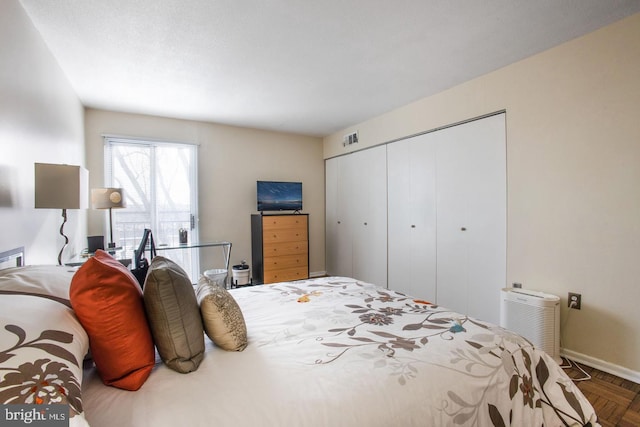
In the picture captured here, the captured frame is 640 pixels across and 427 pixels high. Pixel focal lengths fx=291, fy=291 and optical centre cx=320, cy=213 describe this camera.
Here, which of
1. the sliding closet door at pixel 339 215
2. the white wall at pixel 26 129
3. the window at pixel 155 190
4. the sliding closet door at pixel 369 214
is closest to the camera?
the white wall at pixel 26 129

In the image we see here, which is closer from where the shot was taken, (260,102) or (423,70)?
(423,70)

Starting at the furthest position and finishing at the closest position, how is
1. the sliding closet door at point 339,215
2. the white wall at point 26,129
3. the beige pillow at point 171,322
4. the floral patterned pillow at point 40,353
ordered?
1. the sliding closet door at point 339,215
2. the white wall at point 26,129
3. the beige pillow at point 171,322
4. the floral patterned pillow at point 40,353

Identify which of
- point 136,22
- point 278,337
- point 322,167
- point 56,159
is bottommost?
point 278,337

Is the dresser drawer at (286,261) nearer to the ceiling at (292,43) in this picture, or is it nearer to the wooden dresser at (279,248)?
the wooden dresser at (279,248)

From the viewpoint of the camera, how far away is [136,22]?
198 cm

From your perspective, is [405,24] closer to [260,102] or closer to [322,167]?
[260,102]

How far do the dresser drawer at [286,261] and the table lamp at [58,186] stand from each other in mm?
2741

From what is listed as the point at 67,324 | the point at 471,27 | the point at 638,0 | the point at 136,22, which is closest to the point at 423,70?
the point at 471,27

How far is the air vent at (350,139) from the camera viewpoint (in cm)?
451

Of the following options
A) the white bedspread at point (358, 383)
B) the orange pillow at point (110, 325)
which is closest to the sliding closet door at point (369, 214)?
the white bedspread at point (358, 383)

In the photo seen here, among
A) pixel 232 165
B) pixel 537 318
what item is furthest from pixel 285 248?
pixel 537 318

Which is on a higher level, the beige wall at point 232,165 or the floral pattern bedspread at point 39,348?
the beige wall at point 232,165

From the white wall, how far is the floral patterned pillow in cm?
102

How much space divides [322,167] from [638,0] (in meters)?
4.05
